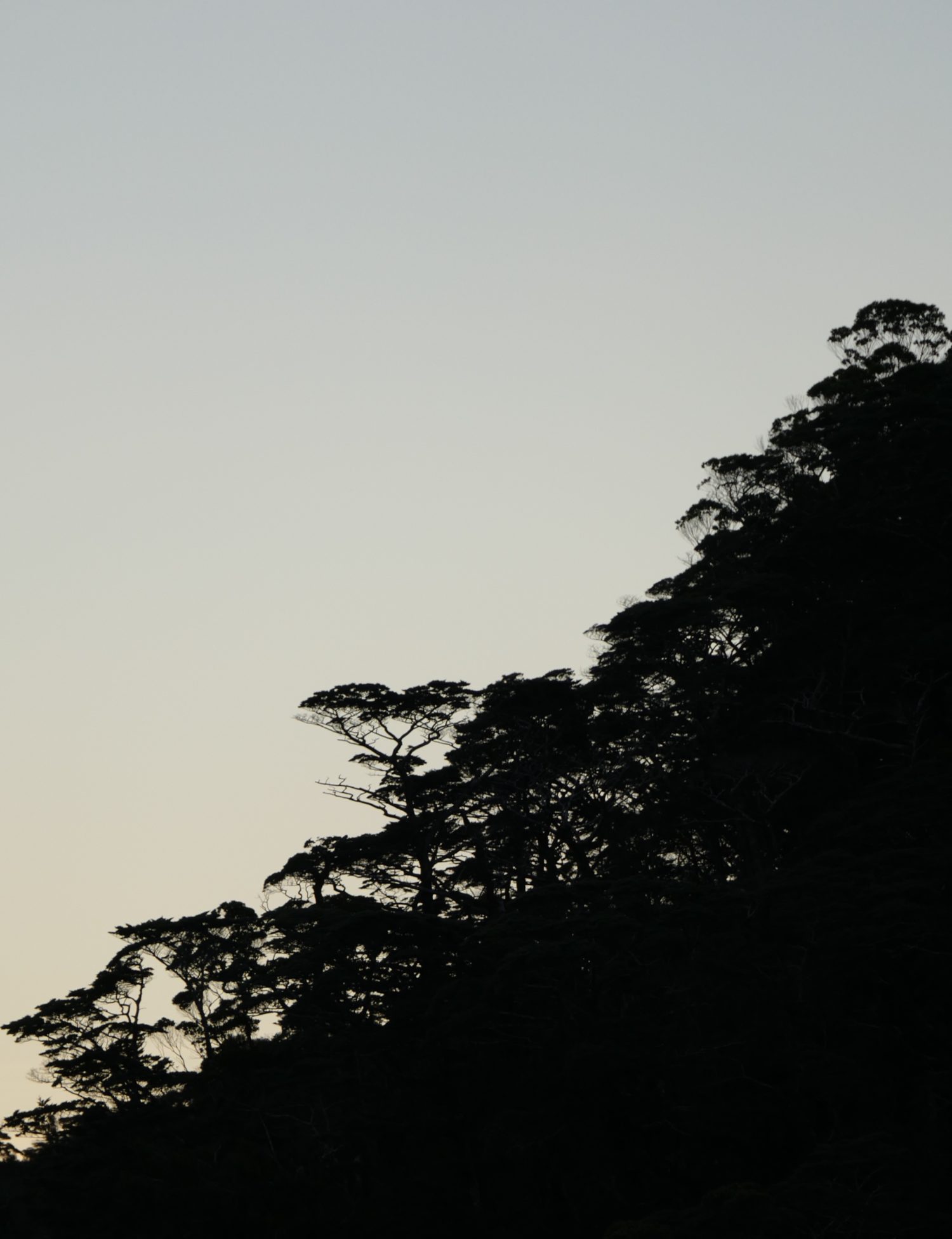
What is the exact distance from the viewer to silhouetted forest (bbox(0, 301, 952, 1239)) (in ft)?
80.7

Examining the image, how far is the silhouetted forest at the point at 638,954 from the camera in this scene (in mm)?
24609

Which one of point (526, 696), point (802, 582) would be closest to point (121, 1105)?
point (526, 696)

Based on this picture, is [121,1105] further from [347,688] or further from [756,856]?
[756,856]

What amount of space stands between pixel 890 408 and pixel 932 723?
9.61 m

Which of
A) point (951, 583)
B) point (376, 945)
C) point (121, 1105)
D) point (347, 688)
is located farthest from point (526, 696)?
point (121, 1105)

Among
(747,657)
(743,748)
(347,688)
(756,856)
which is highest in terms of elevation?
(347,688)

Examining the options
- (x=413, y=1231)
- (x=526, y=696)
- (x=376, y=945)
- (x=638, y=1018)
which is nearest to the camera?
(x=638, y=1018)

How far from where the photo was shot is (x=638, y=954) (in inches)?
1083

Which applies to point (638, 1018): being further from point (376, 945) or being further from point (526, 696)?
point (526, 696)

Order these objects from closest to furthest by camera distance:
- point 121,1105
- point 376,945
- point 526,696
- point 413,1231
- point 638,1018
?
1. point 638,1018
2. point 413,1231
3. point 376,945
4. point 526,696
5. point 121,1105

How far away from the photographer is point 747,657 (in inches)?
1490

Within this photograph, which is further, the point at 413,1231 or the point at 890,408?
→ the point at 890,408

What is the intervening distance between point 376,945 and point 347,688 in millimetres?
6137

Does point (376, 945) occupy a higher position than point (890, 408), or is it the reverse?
point (890, 408)
